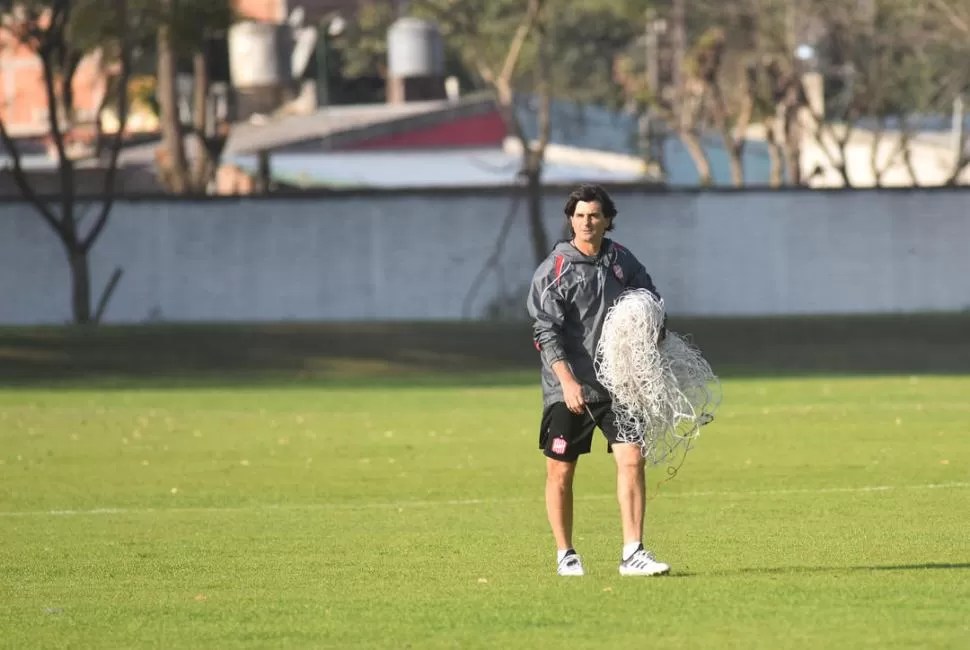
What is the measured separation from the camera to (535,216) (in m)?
39.8

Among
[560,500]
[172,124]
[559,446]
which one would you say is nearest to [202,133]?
[172,124]

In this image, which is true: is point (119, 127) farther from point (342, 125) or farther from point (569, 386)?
point (569, 386)

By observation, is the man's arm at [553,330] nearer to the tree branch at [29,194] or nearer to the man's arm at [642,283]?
the man's arm at [642,283]

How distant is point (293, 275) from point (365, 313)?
5.23ft

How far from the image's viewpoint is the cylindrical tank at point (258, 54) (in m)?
52.8

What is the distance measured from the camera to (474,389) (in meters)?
28.8

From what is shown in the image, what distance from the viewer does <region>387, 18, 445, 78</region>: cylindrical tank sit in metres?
53.2

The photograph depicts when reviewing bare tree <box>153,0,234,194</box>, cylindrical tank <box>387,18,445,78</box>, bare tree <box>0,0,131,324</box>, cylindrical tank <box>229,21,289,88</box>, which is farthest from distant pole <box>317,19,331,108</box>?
bare tree <box>0,0,131,324</box>

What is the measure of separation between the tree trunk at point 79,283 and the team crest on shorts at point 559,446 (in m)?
29.8

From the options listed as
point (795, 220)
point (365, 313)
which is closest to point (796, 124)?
point (795, 220)

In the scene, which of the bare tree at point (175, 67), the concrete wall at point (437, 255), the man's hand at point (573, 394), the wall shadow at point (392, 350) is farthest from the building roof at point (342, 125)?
the man's hand at point (573, 394)

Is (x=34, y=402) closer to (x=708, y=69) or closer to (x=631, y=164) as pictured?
(x=708, y=69)

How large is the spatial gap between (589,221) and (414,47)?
4486 centimetres

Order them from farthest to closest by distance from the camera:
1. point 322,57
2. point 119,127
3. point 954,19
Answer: point 322,57
point 954,19
point 119,127
